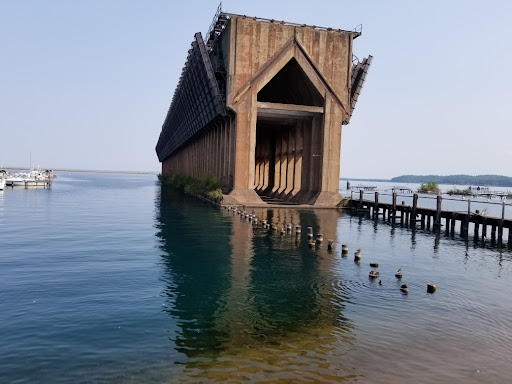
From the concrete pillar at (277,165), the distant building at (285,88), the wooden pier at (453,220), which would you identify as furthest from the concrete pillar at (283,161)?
the wooden pier at (453,220)

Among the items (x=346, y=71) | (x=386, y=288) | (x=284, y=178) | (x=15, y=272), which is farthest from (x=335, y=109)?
(x=15, y=272)

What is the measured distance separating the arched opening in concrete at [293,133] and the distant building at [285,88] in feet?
0.43

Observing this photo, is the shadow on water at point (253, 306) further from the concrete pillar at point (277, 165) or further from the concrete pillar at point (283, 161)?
the concrete pillar at point (277, 165)

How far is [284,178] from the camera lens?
210ft

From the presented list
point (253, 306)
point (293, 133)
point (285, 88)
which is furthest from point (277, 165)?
point (253, 306)

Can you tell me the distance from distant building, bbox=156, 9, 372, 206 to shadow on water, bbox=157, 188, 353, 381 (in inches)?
937

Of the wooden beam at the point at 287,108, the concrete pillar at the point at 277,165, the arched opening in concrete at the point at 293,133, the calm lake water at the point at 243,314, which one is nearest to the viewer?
the calm lake water at the point at 243,314

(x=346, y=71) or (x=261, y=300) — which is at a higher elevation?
(x=346, y=71)

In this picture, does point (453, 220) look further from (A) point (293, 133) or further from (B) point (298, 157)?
(A) point (293, 133)

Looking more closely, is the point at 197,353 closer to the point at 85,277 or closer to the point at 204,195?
the point at 85,277

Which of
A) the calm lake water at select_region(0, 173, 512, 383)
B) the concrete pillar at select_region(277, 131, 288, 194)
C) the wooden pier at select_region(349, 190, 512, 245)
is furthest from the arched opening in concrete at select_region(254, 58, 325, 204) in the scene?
the calm lake water at select_region(0, 173, 512, 383)

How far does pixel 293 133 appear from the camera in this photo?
203ft

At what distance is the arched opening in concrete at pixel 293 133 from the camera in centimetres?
5031

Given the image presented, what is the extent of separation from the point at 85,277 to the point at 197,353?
8.13m
